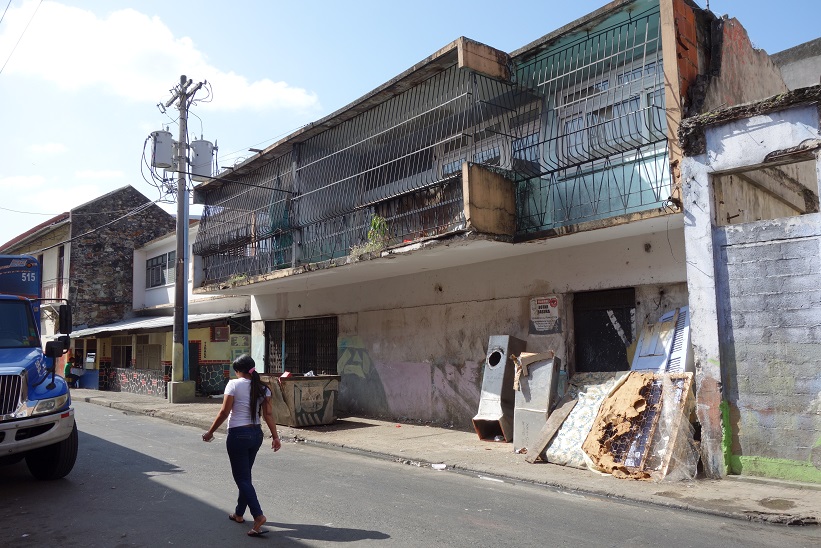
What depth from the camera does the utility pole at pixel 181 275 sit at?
18.0 meters

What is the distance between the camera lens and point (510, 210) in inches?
406

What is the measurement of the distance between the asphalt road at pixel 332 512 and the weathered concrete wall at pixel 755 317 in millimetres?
1672

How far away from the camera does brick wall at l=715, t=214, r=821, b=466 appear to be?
687cm

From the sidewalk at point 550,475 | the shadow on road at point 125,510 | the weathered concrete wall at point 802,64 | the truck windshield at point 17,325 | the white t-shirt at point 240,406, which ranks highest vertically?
the weathered concrete wall at point 802,64

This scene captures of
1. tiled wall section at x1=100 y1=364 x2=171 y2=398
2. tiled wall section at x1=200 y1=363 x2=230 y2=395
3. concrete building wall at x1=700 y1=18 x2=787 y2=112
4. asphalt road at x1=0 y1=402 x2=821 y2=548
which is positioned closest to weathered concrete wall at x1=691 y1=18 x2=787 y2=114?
concrete building wall at x1=700 y1=18 x2=787 y2=112

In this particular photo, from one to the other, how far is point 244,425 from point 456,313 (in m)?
7.45

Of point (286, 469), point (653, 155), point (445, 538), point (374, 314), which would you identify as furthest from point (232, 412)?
point (374, 314)

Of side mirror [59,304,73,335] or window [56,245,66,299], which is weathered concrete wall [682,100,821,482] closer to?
side mirror [59,304,73,335]

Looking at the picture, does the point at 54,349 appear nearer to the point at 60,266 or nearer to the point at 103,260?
the point at 103,260

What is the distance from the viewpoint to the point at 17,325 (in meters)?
8.33

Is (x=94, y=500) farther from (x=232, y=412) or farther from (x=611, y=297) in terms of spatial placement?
(x=611, y=297)

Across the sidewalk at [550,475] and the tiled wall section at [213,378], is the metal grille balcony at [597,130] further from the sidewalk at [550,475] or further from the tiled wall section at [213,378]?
the tiled wall section at [213,378]

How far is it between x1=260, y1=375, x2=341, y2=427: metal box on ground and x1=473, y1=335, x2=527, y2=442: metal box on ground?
3602 mm

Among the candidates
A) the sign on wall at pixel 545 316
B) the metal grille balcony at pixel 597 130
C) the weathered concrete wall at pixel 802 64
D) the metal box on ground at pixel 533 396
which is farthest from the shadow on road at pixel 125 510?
the weathered concrete wall at pixel 802 64
